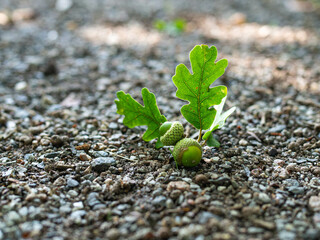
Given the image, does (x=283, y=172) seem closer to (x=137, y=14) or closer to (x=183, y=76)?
(x=183, y=76)

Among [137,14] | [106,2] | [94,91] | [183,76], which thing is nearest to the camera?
[183,76]

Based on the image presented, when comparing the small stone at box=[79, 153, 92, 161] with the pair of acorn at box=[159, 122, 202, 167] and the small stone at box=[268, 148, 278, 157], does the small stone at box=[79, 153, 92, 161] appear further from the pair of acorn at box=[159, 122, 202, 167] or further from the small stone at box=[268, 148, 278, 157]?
the small stone at box=[268, 148, 278, 157]

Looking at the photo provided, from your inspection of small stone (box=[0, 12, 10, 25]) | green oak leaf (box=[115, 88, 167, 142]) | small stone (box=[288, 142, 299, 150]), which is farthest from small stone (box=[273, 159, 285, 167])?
small stone (box=[0, 12, 10, 25])

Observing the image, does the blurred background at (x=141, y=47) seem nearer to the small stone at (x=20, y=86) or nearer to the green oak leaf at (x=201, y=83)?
the small stone at (x=20, y=86)

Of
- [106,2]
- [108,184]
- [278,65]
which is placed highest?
[106,2]

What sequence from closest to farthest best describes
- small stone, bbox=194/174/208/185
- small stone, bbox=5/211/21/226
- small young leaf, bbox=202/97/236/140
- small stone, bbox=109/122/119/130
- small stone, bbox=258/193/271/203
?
small stone, bbox=5/211/21/226 < small stone, bbox=258/193/271/203 < small stone, bbox=194/174/208/185 < small young leaf, bbox=202/97/236/140 < small stone, bbox=109/122/119/130

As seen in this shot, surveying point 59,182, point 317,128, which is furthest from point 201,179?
point 317,128

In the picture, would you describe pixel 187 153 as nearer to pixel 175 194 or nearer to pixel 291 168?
pixel 175 194

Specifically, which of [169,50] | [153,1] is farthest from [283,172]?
[153,1]
